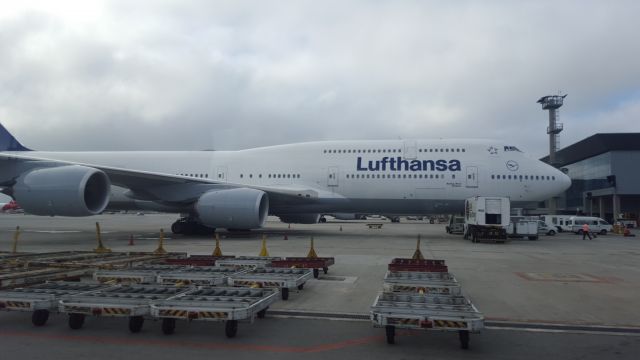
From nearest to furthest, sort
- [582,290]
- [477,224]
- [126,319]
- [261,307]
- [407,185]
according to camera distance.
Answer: [261,307], [126,319], [582,290], [477,224], [407,185]

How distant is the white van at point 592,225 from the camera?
32.5 meters

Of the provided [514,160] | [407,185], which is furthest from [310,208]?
[514,160]

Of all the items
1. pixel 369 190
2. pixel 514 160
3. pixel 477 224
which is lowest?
pixel 477 224

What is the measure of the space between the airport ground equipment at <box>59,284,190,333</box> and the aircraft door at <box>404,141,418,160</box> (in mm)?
16896

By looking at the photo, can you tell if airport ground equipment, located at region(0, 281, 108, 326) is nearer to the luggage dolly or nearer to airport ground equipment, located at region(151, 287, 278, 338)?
airport ground equipment, located at region(151, 287, 278, 338)

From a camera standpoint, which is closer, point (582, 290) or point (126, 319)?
point (126, 319)

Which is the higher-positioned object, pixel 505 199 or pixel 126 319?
pixel 505 199

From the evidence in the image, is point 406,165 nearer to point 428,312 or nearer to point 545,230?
point 545,230

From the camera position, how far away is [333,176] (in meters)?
22.2

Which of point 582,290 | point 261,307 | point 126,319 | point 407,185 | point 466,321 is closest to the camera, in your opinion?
point 466,321

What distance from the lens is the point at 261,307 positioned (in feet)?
19.0

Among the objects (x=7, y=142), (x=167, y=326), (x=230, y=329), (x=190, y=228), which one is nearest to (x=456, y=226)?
(x=190, y=228)

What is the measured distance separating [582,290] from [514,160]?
13.3 meters

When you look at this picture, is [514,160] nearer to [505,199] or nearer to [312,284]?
[505,199]
